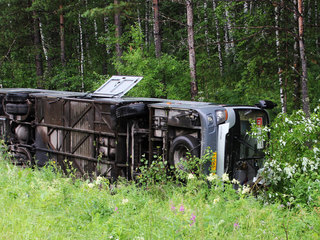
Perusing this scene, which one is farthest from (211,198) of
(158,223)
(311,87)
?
(311,87)

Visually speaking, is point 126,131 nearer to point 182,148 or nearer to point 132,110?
point 132,110

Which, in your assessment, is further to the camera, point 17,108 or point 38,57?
point 38,57

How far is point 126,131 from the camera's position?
857 cm

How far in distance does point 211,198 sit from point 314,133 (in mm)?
2716

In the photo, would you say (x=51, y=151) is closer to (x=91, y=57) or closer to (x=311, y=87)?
(x=311, y=87)

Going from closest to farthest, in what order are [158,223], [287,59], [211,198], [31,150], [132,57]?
1. [158,223]
2. [211,198]
3. [31,150]
4. [287,59]
5. [132,57]

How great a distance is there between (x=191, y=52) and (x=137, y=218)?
10127 millimetres

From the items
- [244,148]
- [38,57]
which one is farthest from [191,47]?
[38,57]

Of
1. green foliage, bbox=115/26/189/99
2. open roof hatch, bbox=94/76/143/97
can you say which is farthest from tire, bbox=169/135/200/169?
green foliage, bbox=115/26/189/99

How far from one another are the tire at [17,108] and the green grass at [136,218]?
5.38 m

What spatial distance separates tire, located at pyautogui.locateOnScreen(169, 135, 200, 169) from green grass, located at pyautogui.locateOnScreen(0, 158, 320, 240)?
142cm

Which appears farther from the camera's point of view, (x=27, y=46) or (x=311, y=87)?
(x=27, y=46)

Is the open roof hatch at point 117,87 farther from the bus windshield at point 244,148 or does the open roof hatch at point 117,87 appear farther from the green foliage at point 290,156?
the green foliage at point 290,156

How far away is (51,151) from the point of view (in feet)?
34.2
